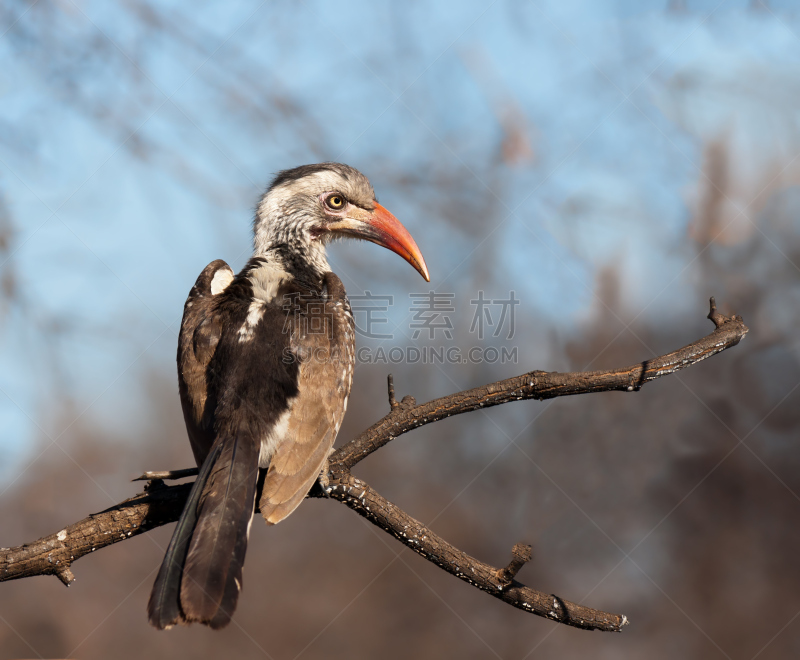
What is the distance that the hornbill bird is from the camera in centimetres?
242

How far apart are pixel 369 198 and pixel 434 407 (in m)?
2.06

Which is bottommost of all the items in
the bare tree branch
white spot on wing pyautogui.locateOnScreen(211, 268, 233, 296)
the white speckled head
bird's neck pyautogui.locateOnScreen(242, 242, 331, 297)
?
the bare tree branch

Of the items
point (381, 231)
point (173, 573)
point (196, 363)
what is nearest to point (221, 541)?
point (173, 573)

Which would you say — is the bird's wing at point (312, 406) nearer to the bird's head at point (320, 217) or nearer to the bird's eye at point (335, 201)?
the bird's head at point (320, 217)

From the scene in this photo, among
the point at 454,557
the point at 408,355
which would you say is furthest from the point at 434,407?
the point at 408,355

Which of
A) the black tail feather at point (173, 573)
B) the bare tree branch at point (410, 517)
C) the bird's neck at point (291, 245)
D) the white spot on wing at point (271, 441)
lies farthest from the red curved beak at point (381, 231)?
the black tail feather at point (173, 573)

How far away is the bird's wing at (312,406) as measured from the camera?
2980mm

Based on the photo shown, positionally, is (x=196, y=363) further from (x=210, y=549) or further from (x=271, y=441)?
(x=210, y=549)

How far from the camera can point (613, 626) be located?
9.63 ft

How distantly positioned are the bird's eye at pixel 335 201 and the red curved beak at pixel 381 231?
10 centimetres

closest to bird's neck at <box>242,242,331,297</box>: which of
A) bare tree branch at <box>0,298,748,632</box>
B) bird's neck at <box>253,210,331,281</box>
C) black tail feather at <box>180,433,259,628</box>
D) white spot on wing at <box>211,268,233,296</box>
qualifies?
bird's neck at <box>253,210,331,281</box>

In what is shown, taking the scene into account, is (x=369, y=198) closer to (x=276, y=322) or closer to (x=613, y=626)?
(x=276, y=322)

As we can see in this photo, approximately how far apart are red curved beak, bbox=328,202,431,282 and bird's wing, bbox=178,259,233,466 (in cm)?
136

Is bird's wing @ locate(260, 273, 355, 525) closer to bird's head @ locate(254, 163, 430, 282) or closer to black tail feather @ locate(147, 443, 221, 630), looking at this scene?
black tail feather @ locate(147, 443, 221, 630)
